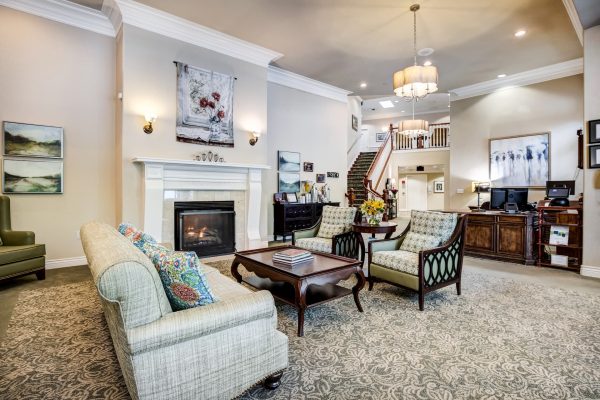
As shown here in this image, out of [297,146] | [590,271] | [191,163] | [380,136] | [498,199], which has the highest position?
[380,136]

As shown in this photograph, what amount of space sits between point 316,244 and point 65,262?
3.87m

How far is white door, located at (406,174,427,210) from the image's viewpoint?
1530cm

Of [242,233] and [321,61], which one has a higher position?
[321,61]

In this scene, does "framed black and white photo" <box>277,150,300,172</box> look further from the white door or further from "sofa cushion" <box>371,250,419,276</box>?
the white door

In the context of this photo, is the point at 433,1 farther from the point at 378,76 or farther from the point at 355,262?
the point at 355,262

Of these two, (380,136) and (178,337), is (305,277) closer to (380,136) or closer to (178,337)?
(178,337)

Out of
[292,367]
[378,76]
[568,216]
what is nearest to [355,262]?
[292,367]

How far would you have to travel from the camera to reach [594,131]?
14.6ft

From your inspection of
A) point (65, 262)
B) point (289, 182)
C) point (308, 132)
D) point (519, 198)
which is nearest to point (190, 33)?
point (308, 132)

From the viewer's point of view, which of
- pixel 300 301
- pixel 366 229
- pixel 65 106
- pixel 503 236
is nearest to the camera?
pixel 300 301

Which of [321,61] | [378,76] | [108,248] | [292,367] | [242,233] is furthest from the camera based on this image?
[378,76]

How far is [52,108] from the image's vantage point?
4586 mm

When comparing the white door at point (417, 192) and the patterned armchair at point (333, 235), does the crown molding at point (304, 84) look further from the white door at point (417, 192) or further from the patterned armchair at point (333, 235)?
the white door at point (417, 192)

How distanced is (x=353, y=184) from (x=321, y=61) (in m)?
5.82
